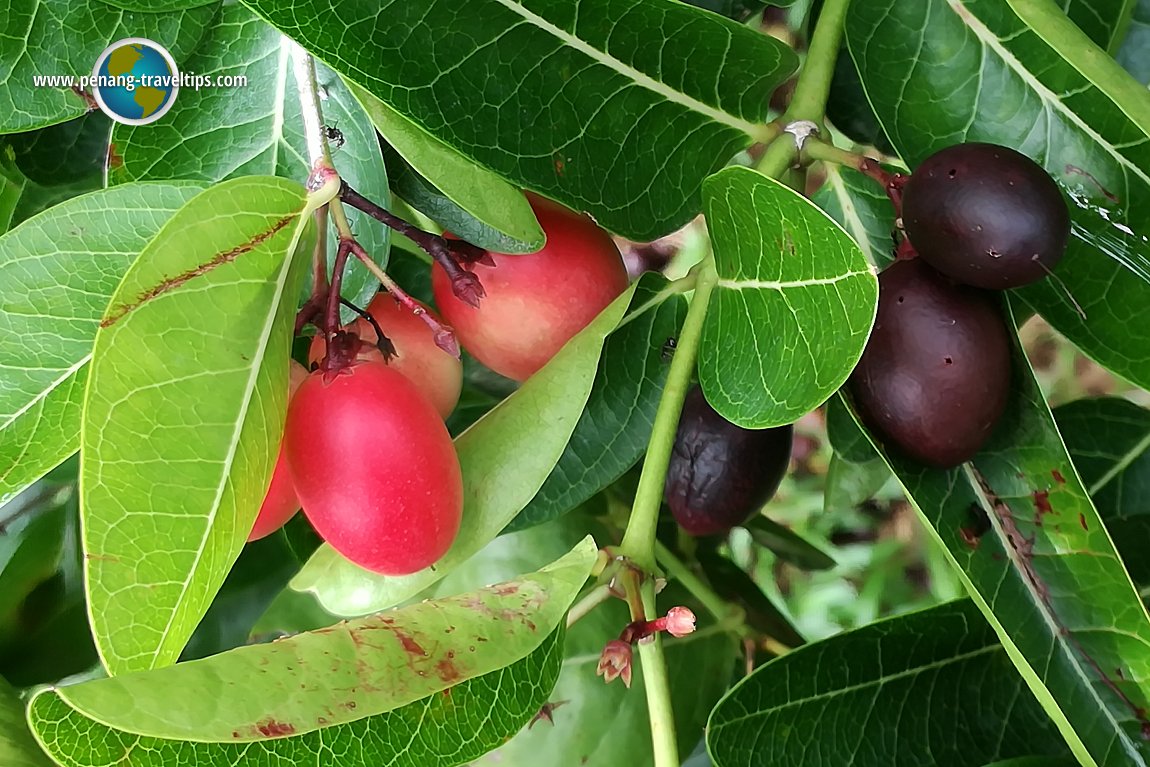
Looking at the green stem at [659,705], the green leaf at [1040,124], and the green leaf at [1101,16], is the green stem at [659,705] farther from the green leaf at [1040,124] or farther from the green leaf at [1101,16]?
the green leaf at [1101,16]

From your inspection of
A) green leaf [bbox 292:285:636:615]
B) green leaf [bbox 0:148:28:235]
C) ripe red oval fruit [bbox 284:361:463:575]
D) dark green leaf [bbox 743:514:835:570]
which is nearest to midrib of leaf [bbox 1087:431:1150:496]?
dark green leaf [bbox 743:514:835:570]

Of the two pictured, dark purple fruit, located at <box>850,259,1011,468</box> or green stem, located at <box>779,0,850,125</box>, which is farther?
green stem, located at <box>779,0,850,125</box>

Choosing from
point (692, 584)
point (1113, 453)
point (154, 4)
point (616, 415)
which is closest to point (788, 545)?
point (692, 584)

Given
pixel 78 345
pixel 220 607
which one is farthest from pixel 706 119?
pixel 220 607

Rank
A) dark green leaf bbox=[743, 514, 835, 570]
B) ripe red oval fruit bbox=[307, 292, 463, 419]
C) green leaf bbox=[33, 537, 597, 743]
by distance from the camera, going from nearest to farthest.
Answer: green leaf bbox=[33, 537, 597, 743], ripe red oval fruit bbox=[307, 292, 463, 419], dark green leaf bbox=[743, 514, 835, 570]

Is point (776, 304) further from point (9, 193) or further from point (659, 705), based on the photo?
point (9, 193)

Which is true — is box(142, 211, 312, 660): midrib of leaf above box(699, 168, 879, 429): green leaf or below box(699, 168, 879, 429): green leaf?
below

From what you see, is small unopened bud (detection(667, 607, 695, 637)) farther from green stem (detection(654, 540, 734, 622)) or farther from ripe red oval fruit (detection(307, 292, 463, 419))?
green stem (detection(654, 540, 734, 622))

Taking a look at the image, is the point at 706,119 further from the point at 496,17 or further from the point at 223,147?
the point at 223,147

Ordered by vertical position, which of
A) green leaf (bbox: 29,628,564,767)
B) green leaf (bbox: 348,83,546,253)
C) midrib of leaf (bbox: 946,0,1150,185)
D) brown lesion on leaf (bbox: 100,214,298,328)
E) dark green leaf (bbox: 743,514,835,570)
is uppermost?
midrib of leaf (bbox: 946,0,1150,185)
